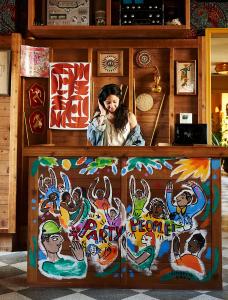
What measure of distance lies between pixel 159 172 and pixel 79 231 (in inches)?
29.6

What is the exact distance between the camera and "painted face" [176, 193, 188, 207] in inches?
131

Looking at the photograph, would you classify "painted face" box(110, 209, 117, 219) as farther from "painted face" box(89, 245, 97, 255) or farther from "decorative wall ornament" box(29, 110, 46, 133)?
"decorative wall ornament" box(29, 110, 46, 133)

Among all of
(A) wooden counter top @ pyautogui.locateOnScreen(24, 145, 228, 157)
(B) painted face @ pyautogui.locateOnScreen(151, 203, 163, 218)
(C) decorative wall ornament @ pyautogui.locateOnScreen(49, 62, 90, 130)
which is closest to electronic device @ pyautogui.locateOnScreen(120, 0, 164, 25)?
(C) decorative wall ornament @ pyautogui.locateOnScreen(49, 62, 90, 130)

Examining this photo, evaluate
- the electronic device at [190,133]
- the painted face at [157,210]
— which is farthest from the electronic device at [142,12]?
the painted face at [157,210]

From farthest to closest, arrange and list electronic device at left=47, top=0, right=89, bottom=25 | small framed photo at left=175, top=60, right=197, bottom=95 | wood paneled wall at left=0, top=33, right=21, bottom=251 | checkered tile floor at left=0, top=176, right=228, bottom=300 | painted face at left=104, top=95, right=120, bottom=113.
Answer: small framed photo at left=175, top=60, right=197, bottom=95
electronic device at left=47, top=0, right=89, bottom=25
wood paneled wall at left=0, top=33, right=21, bottom=251
painted face at left=104, top=95, right=120, bottom=113
checkered tile floor at left=0, top=176, right=228, bottom=300

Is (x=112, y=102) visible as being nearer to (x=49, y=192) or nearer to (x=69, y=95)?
(x=69, y=95)

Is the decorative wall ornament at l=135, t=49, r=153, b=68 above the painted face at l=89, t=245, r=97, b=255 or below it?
above

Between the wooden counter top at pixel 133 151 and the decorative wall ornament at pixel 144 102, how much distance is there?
1906mm

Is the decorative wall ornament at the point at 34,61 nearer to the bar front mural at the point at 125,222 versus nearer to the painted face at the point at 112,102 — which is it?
the painted face at the point at 112,102

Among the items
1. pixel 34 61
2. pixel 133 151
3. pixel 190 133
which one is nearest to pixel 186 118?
pixel 190 133

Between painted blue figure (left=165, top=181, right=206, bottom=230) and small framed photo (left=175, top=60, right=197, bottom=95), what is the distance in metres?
2.05

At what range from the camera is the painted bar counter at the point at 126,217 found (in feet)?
10.9

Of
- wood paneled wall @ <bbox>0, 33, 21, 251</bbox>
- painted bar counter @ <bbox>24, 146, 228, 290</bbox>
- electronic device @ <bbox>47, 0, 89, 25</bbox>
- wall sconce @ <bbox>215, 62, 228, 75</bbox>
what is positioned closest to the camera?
painted bar counter @ <bbox>24, 146, 228, 290</bbox>

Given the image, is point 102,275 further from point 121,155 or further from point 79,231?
point 121,155
